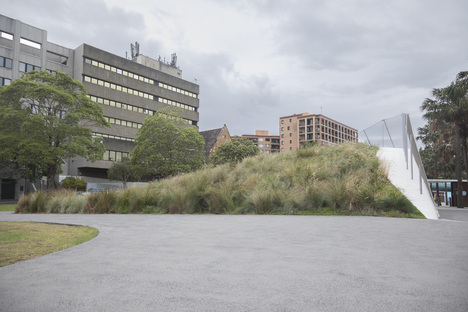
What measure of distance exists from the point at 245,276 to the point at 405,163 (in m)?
12.3

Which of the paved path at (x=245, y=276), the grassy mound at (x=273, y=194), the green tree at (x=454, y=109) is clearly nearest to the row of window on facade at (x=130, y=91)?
the grassy mound at (x=273, y=194)

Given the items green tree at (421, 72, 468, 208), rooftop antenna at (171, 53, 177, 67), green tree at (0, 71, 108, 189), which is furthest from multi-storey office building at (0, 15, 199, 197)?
green tree at (421, 72, 468, 208)

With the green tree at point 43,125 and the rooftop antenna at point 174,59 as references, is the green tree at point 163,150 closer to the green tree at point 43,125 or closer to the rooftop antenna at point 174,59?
the green tree at point 43,125

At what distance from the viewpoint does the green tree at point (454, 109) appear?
1098 inches

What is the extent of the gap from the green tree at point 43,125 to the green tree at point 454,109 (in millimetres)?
31620

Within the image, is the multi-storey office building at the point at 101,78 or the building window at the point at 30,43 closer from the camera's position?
the multi-storey office building at the point at 101,78

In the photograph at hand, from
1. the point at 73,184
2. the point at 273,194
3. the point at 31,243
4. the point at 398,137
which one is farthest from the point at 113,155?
the point at 31,243

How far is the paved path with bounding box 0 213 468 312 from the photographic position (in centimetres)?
223

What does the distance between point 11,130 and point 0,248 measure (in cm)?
2702

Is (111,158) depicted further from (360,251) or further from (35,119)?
(360,251)

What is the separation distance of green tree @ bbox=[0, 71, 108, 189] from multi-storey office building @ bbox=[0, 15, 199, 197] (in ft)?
54.4

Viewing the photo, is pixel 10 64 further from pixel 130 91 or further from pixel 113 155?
pixel 113 155

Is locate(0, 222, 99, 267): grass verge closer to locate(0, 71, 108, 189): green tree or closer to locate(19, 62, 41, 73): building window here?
locate(0, 71, 108, 189): green tree

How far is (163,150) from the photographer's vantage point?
123 feet
